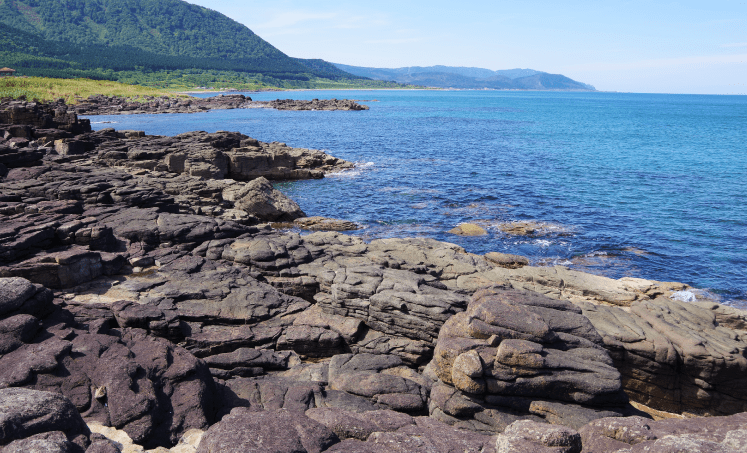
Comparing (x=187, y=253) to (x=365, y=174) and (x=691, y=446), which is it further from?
(x=365, y=174)

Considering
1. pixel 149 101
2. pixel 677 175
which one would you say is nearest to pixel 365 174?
pixel 677 175

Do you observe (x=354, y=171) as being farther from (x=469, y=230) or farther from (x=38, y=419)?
(x=38, y=419)

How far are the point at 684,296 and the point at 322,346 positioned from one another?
19787 mm

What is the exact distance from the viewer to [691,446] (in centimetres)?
686

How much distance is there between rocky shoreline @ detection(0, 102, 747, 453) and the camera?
864 cm

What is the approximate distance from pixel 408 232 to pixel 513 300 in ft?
68.1

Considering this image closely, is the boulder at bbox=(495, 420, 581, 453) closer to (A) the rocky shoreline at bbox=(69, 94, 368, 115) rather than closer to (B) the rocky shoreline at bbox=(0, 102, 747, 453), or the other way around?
(B) the rocky shoreline at bbox=(0, 102, 747, 453)

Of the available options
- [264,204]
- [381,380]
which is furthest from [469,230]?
[381,380]

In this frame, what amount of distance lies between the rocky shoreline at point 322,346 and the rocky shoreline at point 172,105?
312 ft

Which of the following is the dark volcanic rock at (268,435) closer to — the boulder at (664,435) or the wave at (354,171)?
the boulder at (664,435)

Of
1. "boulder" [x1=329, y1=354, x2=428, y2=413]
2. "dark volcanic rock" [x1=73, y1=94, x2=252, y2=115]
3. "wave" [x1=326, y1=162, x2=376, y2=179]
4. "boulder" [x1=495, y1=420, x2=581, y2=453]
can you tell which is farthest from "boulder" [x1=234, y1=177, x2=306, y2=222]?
"dark volcanic rock" [x1=73, y1=94, x2=252, y2=115]

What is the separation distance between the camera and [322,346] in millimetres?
15672

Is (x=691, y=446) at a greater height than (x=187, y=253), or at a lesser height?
greater

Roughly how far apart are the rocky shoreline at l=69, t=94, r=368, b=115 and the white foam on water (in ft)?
365
